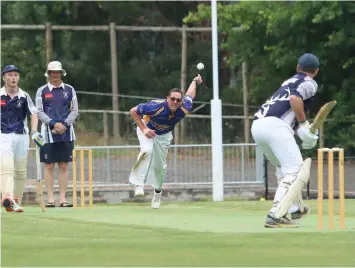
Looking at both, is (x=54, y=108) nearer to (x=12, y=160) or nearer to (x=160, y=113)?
(x=160, y=113)

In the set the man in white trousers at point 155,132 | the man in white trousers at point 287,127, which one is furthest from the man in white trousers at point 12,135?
the man in white trousers at point 287,127

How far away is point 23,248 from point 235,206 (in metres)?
7.81

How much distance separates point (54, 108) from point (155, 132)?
2.00m

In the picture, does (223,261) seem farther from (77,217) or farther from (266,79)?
(266,79)

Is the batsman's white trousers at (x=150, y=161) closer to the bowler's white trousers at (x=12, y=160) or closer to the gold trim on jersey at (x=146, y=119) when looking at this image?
the gold trim on jersey at (x=146, y=119)

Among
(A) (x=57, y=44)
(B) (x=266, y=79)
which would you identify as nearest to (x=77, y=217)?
(B) (x=266, y=79)

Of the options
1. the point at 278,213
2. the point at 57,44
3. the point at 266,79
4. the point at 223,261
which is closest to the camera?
the point at 223,261

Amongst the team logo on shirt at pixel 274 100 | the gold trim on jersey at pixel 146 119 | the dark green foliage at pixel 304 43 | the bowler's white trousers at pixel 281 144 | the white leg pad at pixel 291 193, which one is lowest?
the white leg pad at pixel 291 193

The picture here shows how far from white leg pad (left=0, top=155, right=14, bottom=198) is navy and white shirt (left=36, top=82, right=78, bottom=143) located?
2370 mm

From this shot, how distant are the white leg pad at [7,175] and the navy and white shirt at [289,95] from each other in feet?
13.9

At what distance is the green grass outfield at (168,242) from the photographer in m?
10.5

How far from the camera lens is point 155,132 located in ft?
58.2

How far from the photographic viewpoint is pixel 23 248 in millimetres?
11203

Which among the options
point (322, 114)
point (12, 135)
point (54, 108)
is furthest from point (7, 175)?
point (322, 114)
